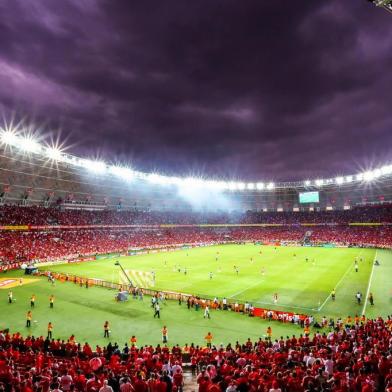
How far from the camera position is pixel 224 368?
12805mm

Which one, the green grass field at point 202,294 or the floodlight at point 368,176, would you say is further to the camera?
the floodlight at point 368,176

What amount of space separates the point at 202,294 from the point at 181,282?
6.47 meters

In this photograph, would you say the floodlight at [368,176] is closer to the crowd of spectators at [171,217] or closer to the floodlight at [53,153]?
the crowd of spectators at [171,217]

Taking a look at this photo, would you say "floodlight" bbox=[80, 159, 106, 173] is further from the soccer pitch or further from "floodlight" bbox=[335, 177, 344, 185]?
"floodlight" bbox=[335, 177, 344, 185]

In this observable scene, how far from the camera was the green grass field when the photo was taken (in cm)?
2528

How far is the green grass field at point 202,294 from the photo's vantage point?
2528 centimetres

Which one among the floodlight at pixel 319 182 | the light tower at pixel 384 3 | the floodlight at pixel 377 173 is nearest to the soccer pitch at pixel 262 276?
the light tower at pixel 384 3

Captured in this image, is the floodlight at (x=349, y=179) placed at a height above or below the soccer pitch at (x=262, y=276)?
above

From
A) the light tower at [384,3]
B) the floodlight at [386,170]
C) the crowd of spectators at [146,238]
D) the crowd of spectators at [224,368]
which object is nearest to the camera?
the crowd of spectators at [224,368]

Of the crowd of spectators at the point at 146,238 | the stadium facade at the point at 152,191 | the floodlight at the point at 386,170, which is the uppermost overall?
the floodlight at the point at 386,170

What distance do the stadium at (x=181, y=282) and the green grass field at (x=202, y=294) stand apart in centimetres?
20

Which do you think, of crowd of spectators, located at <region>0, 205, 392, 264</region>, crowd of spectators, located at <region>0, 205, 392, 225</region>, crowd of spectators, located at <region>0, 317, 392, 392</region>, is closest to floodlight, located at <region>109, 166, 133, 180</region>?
crowd of spectators, located at <region>0, 205, 392, 225</region>

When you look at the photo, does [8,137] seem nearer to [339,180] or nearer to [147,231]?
[147,231]

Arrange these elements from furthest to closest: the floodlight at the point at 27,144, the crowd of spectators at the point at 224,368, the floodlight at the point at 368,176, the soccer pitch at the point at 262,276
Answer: the floodlight at the point at 368,176 < the floodlight at the point at 27,144 < the soccer pitch at the point at 262,276 < the crowd of spectators at the point at 224,368
